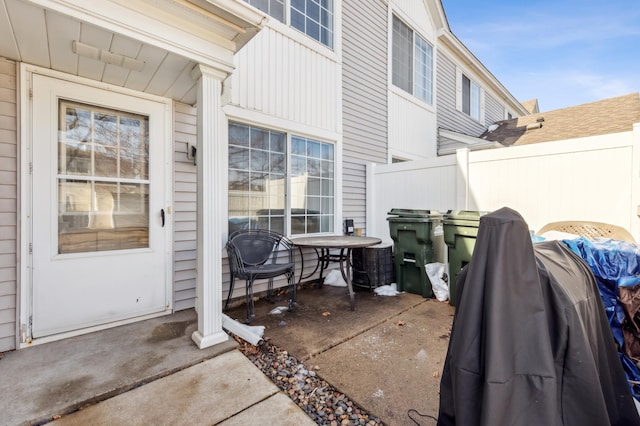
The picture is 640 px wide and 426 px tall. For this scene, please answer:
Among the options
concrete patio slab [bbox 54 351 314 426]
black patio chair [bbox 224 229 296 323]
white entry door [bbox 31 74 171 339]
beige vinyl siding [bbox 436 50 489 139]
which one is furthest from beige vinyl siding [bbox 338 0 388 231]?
concrete patio slab [bbox 54 351 314 426]

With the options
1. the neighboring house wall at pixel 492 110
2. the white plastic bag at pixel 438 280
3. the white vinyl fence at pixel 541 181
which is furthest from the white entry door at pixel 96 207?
the neighboring house wall at pixel 492 110

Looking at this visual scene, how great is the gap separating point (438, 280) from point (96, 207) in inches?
158

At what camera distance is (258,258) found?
3.55 meters

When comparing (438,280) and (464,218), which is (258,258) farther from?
(464,218)

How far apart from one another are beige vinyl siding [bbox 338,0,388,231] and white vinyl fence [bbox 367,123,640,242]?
2.28 ft

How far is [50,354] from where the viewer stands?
230cm

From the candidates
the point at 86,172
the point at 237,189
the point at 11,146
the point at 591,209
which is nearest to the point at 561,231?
the point at 591,209

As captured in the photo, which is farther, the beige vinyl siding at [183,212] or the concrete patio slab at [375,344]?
the beige vinyl siding at [183,212]

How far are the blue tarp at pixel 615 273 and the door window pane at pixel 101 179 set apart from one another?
4024 mm

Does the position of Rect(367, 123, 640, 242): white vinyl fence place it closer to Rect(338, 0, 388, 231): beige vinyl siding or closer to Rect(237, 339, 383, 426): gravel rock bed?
Rect(338, 0, 388, 231): beige vinyl siding

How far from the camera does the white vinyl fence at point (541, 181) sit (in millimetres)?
3045

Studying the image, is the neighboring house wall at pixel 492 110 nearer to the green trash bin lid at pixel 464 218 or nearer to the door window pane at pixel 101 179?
the green trash bin lid at pixel 464 218

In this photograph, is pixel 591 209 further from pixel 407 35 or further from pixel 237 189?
pixel 407 35

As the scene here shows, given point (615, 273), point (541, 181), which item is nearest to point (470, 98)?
point (541, 181)
